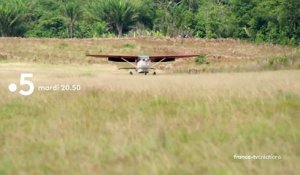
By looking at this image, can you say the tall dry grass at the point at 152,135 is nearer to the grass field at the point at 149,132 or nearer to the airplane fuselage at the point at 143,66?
the grass field at the point at 149,132

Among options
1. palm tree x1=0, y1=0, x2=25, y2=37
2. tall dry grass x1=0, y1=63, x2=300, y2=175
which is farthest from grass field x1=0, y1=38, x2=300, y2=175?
palm tree x1=0, y1=0, x2=25, y2=37

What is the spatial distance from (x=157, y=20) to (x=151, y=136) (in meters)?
69.7

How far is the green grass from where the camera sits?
5.05 metres

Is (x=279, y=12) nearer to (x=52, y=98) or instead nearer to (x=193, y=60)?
(x=193, y=60)

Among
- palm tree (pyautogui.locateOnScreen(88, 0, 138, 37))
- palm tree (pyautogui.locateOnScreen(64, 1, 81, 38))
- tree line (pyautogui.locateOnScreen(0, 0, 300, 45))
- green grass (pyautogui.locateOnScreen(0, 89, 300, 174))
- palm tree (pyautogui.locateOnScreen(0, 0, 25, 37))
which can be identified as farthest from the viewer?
palm tree (pyautogui.locateOnScreen(64, 1, 81, 38))

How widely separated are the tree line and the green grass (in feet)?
172

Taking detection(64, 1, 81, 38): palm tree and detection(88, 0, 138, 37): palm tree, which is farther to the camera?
detection(64, 1, 81, 38): palm tree

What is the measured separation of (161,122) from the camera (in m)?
7.35

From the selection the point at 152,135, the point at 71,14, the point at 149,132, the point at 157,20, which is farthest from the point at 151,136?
the point at 157,20

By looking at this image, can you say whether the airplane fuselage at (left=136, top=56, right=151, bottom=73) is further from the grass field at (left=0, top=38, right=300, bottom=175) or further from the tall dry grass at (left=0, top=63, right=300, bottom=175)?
the tall dry grass at (left=0, top=63, right=300, bottom=175)

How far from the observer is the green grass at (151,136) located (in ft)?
16.6

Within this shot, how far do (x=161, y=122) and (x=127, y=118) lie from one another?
75cm

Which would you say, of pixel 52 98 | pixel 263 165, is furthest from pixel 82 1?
pixel 263 165

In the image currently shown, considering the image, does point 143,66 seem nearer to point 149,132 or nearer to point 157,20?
point 149,132
